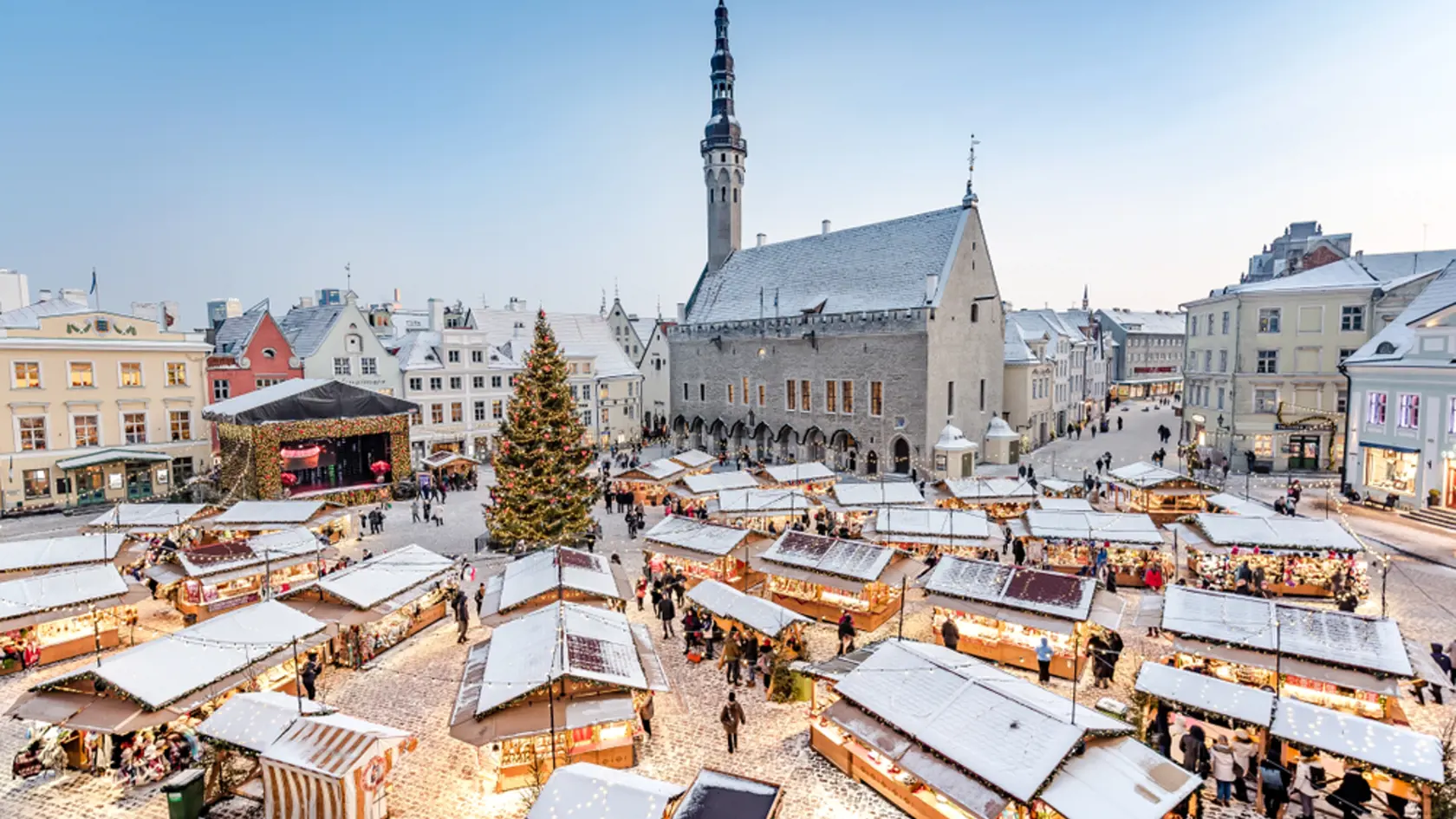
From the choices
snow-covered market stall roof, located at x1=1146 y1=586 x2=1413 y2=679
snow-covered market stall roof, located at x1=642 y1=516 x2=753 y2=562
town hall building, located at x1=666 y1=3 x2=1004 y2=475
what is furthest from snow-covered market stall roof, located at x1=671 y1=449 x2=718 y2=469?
→ snow-covered market stall roof, located at x1=1146 y1=586 x2=1413 y2=679

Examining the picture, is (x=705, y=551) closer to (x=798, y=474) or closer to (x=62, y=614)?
(x=798, y=474)

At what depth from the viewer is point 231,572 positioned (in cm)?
1930

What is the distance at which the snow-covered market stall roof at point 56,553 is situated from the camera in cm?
1914

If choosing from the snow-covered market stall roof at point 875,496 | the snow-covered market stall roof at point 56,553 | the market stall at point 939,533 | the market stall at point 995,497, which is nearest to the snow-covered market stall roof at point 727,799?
the market stall at point 939,533

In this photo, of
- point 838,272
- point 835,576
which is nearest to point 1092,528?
point 835,576

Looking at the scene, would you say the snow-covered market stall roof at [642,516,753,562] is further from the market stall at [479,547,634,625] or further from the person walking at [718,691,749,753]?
the person walking at [718,691,749,753]

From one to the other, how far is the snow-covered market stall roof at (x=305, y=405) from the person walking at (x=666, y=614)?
2303 centimetres

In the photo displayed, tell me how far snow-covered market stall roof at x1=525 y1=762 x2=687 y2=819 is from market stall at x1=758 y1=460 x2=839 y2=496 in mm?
21742

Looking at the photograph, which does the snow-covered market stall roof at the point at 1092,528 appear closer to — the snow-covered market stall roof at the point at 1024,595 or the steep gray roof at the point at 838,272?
the snow-covered market stall roof at the point at 1024,595

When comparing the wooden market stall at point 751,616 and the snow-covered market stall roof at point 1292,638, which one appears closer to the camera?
the snow-covered market stall roof at point 1292,638

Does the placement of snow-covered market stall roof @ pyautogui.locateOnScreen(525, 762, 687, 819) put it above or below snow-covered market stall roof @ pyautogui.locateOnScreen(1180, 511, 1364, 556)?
below

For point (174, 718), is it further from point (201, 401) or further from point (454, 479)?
point (201, 401)

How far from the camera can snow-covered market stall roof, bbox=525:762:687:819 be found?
8.81 m

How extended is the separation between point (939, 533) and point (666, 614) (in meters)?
8.57
